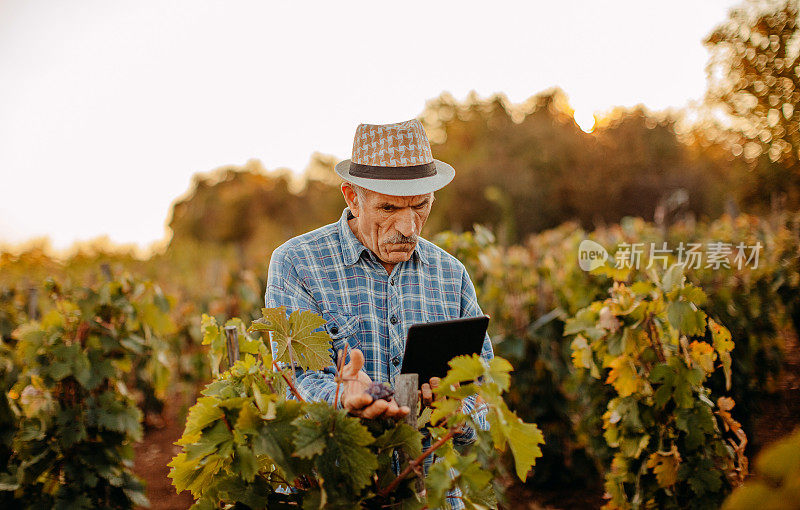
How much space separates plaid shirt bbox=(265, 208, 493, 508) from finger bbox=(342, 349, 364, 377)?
32cm

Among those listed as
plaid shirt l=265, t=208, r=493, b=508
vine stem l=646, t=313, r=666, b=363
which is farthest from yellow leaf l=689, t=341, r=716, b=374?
plaid shirt l=265, t=208, r=493, b=508

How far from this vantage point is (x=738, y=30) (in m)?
10.0

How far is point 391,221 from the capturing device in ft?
6.13

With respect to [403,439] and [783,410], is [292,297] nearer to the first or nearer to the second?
[403,439]

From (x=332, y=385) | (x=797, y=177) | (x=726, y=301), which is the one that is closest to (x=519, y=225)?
(x=797, y=177)

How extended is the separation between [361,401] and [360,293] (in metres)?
0.63

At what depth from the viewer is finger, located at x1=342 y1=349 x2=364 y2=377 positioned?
4.58 ft

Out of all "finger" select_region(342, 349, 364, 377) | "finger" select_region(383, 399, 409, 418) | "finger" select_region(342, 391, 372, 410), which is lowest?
"finger" select_region(383, 399, 409, 418)

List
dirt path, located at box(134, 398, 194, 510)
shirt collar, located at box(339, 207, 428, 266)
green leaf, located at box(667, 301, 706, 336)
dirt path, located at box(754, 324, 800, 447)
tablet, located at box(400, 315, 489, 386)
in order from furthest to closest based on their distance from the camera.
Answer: dirt path, located at box(754, 324, 800, 447) → dirt path, located at box(134, 398, 194, 510) → green leaf, located at box(667, 301, 706, 336) → shirt collar, located at box(339, 207, 428, 266) → tablet, located at box(400, 315, 489, 386)

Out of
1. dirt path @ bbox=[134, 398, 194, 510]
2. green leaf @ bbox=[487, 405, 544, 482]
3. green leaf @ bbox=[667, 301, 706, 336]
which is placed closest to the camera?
green leaf @ bbox=[487, 405, 544, 482]

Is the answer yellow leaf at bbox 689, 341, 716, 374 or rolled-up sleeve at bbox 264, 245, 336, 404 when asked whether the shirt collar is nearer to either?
rolled-up sleeve at bbox 264, 245, 336, 404

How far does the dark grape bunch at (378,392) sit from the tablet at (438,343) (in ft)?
0.37

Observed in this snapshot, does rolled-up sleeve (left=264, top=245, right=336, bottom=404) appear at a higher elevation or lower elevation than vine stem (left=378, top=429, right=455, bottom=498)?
higher

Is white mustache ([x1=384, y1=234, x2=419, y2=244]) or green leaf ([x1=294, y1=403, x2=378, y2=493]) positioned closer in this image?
green leaf ([x1=294, y1=403, x2=378, y2=493])
